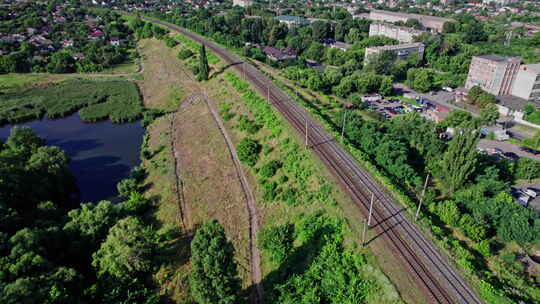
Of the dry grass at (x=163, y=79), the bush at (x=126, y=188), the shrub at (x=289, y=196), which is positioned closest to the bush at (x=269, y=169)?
the shrub at (x=289, y=196)

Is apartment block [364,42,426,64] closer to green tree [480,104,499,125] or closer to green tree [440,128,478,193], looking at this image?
green tree [480,104,499,125]

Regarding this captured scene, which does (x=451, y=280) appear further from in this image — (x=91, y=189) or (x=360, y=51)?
(x=360, y=51)

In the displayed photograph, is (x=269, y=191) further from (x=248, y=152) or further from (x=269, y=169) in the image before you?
(x=248, y=152)

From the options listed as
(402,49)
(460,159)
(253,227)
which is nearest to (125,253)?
(253,227)

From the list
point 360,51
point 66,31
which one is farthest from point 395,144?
point 66,31

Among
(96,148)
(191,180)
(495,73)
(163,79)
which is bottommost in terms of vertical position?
(96,148)

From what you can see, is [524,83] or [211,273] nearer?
[211,273]

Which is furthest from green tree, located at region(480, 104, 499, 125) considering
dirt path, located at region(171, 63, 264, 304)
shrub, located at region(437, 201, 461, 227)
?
dirt path, located at region(171, 63, 264, 304)
